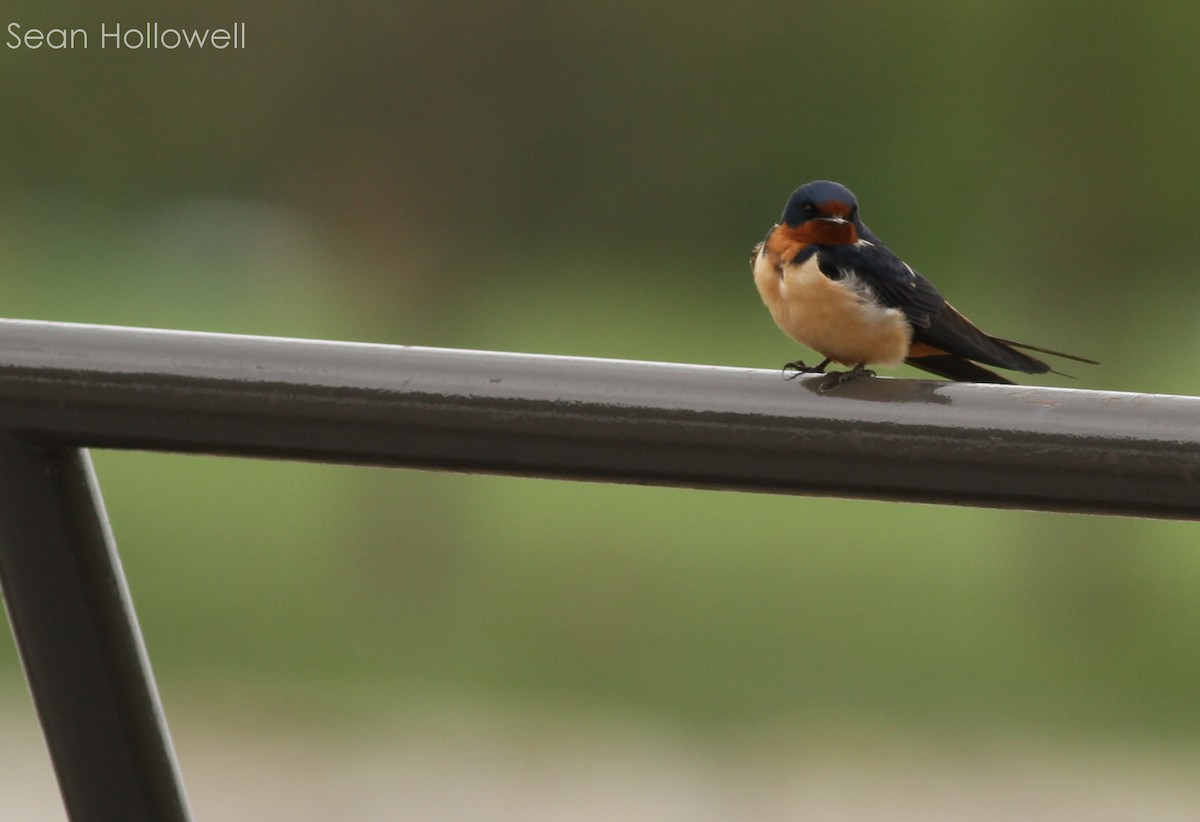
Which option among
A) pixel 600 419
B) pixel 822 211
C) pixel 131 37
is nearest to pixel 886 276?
pixel 822 211

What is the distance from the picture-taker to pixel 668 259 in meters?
6.91

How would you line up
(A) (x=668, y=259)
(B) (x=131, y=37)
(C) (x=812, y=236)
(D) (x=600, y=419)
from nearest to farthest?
(D) (x=600, y=419) < (C) (x=812, y=236) < (B) (x=131, y=37) < (A) (x=668, y=259)

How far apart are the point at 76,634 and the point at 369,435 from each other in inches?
7.9

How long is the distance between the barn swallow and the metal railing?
51 centimetres

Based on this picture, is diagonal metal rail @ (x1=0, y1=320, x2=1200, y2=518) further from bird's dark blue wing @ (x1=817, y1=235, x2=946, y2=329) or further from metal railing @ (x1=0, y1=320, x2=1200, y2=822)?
bird's dark blue wing @ (x1=817, y1=235, x2=946, y2=329)

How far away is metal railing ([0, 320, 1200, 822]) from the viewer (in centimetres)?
69

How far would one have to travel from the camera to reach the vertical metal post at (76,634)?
0.74m

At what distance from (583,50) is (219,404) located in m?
4.66

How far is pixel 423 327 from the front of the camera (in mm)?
6039

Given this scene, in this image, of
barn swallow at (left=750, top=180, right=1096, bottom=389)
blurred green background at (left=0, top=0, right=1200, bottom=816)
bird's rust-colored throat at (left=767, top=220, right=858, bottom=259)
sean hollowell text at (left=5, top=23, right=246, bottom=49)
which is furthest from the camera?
sean hollowell text at (left=5, top=23, right=246, bottom=49)

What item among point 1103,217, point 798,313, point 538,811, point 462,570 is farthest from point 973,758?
point 798,313

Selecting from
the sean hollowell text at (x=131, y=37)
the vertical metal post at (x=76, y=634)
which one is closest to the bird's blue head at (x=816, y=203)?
the vertical metal post at (x=76, y=634)

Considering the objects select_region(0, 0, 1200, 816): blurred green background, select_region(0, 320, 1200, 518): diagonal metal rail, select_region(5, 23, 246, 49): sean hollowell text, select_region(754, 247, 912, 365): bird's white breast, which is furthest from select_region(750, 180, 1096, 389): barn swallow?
select_region(5, 23, 246, 49): sean hollowell text

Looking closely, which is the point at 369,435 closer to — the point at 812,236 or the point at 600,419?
the point at 600,419
